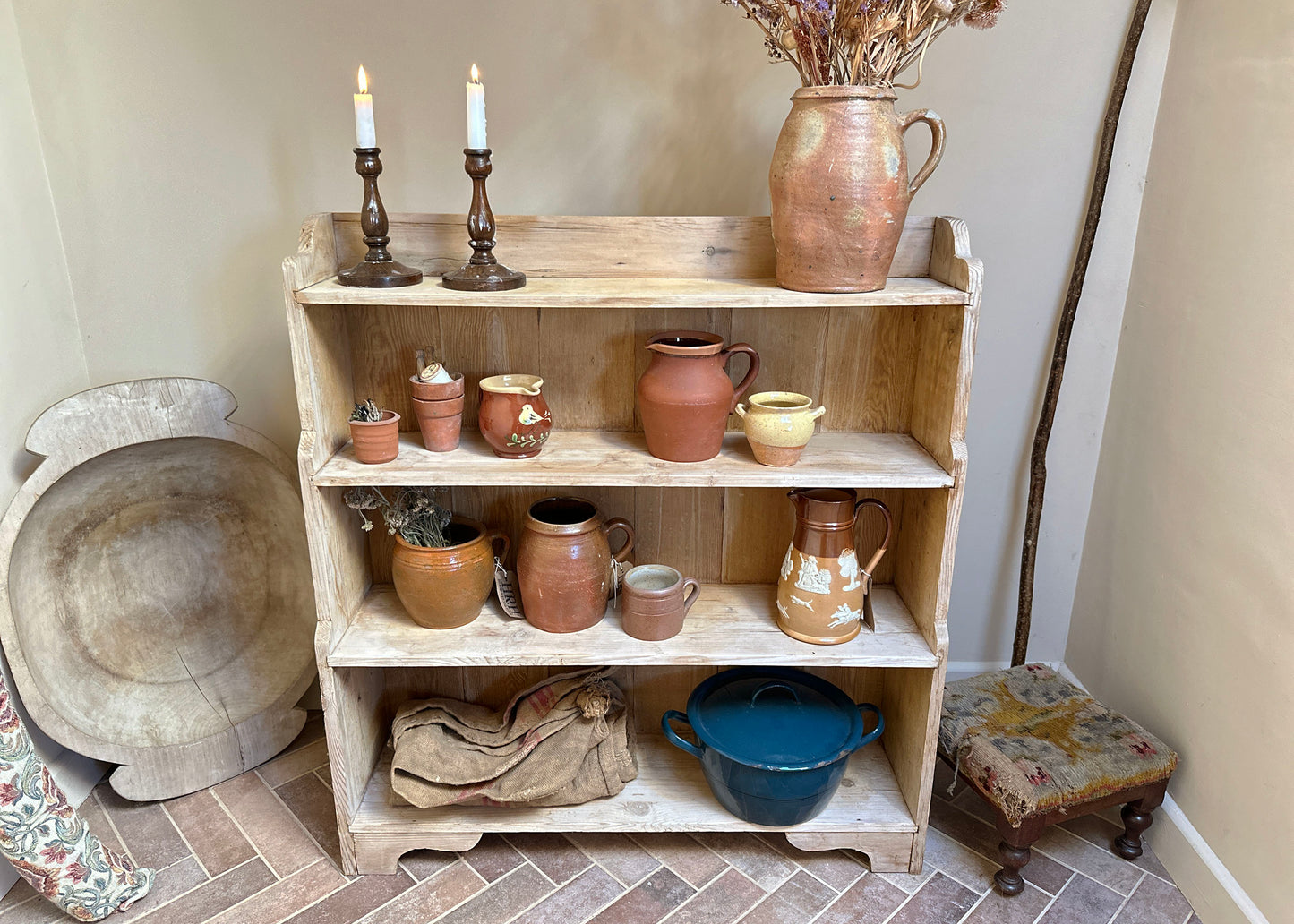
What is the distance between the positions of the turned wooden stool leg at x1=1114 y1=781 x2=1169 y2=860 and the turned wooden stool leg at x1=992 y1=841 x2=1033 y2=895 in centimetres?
24

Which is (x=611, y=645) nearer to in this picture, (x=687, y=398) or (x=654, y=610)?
(x=654, y=610)

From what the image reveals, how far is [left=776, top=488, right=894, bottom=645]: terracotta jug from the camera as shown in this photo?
5.59 ft

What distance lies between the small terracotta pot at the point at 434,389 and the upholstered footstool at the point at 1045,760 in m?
1.25

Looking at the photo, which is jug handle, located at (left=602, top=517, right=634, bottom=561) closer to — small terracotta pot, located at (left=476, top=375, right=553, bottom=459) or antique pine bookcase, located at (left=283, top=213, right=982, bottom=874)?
antique pine bookcase, located at (left=283, top=213, right=982, bottom=874)

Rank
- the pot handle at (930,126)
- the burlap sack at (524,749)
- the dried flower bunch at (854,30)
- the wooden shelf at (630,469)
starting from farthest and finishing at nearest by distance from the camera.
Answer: the burlap sack at (524,749), the wooden shelf at (630,469), the pot handle at (930,126), the dried flower bunch at (854,30)

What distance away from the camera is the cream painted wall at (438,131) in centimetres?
177

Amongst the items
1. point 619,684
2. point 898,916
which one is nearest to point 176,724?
point 619,684

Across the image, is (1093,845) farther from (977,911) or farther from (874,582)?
(874,582)

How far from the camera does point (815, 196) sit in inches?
57.1

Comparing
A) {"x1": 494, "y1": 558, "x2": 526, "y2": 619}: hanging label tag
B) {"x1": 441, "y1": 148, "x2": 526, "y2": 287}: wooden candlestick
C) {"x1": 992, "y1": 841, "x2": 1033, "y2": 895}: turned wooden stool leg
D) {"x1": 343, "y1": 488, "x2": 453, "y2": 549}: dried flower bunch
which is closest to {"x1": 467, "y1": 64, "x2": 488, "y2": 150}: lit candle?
{"x1": 441, "y1": 148, "x2": 526, "y2": 287}: wooden candlestick

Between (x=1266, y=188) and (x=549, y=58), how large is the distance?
1388mm

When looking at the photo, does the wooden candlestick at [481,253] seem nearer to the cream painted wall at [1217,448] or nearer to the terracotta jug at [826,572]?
the terracotta jug at [826,572]

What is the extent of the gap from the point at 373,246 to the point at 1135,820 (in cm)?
193

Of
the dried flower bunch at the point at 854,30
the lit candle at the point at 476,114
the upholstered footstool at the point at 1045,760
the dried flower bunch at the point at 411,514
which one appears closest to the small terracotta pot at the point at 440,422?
the dried flower bunch at the point at 411,514
